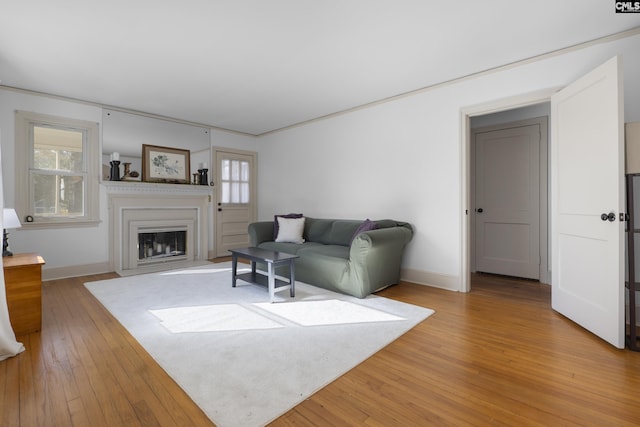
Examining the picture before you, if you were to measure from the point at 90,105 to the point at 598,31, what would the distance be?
604cm

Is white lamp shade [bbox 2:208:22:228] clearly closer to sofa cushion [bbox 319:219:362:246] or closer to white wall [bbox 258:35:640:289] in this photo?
sofa cushion [bbox 319:219:362:246]

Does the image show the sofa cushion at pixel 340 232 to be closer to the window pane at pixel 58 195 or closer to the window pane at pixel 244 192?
the window pane at pixel 244 192

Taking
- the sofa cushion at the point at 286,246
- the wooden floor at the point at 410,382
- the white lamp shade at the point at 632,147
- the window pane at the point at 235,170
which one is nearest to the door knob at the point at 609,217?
the white lamp shade at the point at 632,147

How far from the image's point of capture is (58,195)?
4.20 metres

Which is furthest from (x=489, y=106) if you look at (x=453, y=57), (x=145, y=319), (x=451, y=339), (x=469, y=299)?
(x=145, y=319)

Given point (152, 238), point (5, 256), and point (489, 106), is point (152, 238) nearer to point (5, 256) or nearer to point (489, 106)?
point (5, 256)

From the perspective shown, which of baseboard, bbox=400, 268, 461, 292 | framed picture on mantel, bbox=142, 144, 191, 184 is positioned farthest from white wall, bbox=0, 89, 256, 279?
baseboard, bbox=400, 268, 461, 292

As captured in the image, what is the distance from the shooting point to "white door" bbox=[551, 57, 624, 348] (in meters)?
2.12

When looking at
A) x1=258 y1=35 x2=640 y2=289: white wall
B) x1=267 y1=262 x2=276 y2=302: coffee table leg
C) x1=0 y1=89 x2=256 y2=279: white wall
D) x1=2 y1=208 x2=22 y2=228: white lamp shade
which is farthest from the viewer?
x1=0 y1=89 x2=256 y2=279: white wall

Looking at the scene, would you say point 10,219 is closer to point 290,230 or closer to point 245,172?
point 290,230

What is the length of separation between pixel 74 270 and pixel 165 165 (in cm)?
→ 204

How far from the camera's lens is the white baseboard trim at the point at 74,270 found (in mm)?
4076

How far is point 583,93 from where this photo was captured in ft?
8.05

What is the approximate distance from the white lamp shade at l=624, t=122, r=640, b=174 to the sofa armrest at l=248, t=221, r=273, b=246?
4.09 m
